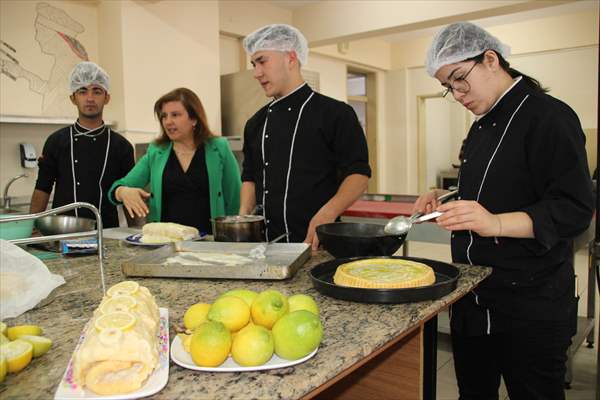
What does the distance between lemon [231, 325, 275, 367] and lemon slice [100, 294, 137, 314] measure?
0.20 metres

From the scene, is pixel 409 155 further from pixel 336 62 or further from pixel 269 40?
pixel 269 40

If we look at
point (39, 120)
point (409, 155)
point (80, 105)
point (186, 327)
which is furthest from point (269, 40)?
point (409, 155)

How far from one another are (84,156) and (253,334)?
245cm

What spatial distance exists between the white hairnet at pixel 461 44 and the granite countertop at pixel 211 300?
65cm

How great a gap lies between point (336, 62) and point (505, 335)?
20.2 feet

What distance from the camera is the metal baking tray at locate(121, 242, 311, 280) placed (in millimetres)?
1418

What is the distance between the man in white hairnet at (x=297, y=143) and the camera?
7.16 ft

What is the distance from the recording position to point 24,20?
3.91 m

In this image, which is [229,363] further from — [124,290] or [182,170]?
[182,170]

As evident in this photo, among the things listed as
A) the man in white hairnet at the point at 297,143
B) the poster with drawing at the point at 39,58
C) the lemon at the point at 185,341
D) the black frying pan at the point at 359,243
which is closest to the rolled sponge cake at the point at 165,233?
the man in white hairnet at the point at 297,143

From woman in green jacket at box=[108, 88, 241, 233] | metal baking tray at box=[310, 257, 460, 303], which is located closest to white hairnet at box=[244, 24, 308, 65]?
woman in green jacket at box=[108, 88, 241, 233]

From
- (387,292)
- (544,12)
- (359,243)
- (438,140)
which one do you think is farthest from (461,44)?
(438,140)

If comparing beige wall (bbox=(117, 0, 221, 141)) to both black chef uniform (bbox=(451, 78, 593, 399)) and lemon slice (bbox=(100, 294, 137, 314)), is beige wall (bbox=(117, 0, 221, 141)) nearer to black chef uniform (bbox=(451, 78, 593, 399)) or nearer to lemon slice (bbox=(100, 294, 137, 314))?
black chef uniform (bbox=(451, 78, 593, 399))

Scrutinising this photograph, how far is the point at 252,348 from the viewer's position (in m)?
0.82
